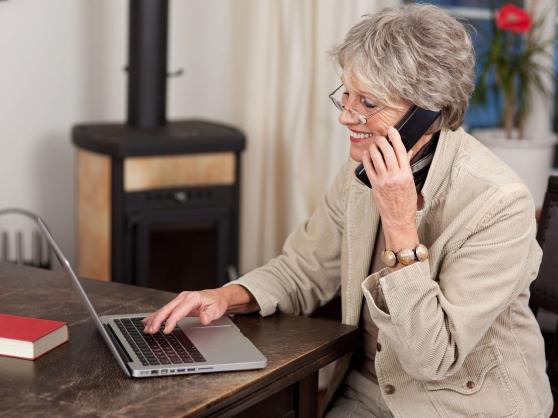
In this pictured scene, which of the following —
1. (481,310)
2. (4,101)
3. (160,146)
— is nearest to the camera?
(481,310)

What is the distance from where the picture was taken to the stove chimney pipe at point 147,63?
127 inches

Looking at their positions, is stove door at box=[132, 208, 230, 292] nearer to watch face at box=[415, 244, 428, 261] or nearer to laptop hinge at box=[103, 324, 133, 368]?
laptop hinge at box=[103, 324, 133, 368]

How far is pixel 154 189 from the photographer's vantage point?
123 inches

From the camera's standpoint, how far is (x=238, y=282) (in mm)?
1905

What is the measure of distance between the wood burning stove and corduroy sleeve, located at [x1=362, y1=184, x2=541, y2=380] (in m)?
1.57

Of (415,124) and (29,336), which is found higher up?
(415,124)

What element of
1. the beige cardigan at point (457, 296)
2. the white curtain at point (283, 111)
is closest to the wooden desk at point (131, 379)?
the beige cardigan at point (457, 296)

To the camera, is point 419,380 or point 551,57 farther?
point 551,57

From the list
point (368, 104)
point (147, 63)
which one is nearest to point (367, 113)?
point (368, 104)

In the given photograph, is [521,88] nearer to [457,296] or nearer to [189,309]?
[457,296]

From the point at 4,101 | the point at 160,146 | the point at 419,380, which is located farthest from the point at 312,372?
the point at 4,101

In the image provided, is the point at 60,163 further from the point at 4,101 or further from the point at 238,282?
the point at 238,282

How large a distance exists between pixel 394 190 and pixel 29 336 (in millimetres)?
677

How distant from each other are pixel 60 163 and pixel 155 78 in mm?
548
